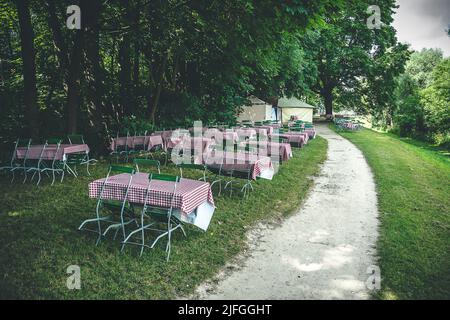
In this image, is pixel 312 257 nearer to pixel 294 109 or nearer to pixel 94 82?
pixel 94 82

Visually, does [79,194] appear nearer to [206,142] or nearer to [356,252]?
[206,142]

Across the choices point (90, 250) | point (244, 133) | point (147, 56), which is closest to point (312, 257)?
point (90, 250)

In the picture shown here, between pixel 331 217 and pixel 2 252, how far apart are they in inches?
245

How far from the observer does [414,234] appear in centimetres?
658

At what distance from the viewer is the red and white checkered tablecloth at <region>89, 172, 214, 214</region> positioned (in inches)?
221

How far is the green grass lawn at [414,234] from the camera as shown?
186 inches

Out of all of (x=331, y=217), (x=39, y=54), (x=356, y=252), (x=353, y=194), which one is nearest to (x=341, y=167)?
(x=353, y=194)

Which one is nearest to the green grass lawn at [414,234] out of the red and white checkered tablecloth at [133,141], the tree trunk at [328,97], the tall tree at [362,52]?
the red and white checkered tablecloth at [133,141]

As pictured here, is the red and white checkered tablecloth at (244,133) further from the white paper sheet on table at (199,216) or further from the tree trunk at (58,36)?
the white paper sheet on table at (199,216)

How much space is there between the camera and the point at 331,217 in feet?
24.9

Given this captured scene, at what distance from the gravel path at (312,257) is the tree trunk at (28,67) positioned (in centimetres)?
899

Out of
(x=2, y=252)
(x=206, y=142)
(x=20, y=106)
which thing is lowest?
(x=2, y=252)

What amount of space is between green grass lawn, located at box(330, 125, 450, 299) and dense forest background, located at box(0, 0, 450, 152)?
4.98 m
